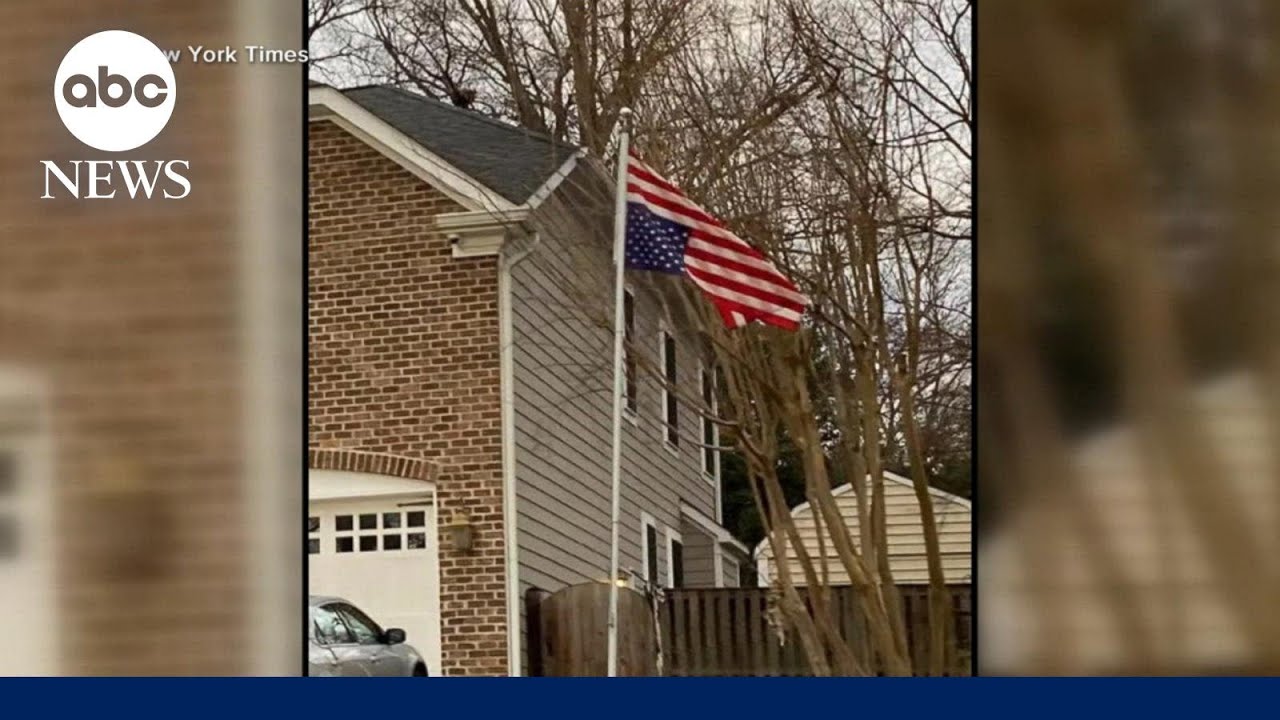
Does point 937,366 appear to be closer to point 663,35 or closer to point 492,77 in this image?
point 663,35

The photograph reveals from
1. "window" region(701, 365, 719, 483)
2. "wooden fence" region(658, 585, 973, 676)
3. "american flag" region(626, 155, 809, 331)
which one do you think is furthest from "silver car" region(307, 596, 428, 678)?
"american flag" region(626, 155, 809, 331)

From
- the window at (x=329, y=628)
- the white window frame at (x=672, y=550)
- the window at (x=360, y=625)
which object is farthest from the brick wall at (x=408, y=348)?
the white window frame at (x=672, y=550)

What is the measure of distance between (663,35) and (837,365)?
58.0 inches

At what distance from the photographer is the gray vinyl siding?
7.46m

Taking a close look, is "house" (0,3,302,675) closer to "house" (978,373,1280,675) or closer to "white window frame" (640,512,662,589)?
"house" (978,373,1280,675)

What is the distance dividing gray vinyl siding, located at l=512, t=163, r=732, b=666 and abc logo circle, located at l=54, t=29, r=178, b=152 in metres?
3.34

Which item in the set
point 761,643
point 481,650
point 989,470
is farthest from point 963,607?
point 989,470

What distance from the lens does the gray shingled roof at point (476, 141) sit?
750 cm

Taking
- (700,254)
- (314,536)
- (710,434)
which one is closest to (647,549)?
(710,434)

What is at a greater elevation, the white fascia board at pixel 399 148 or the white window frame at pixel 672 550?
the white fascia board at pixel 399 148

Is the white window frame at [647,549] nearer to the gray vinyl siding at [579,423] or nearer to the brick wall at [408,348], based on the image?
the gray vinyl siding at [579,423]

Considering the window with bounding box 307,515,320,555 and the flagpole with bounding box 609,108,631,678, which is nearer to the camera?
the flagpole with bounding box 609,108,631,678

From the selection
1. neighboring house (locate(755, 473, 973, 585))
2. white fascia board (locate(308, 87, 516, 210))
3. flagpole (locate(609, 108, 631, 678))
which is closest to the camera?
flagpole (locate(609, 108, 631, 678))

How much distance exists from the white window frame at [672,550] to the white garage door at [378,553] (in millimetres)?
995
